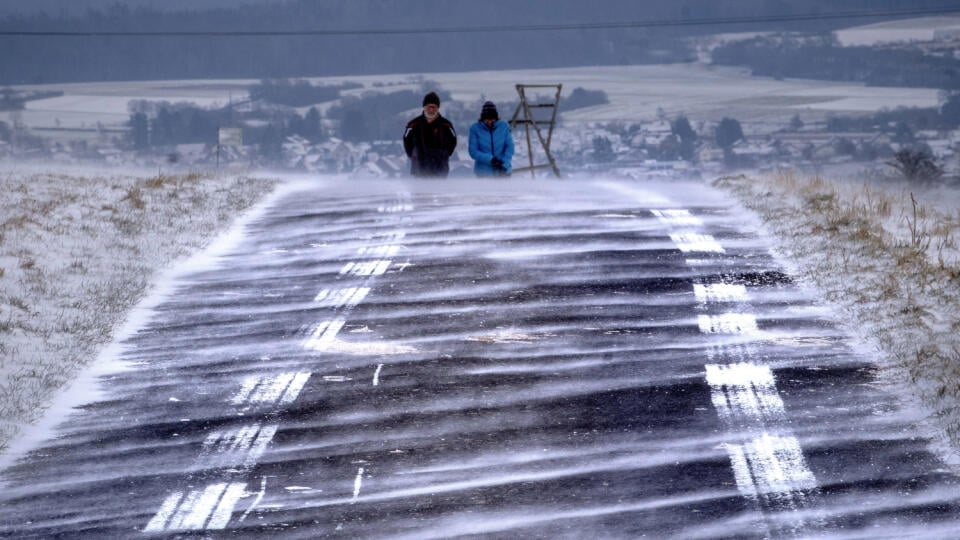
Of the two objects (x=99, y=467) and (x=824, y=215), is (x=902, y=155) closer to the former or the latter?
(x=824, y=215)

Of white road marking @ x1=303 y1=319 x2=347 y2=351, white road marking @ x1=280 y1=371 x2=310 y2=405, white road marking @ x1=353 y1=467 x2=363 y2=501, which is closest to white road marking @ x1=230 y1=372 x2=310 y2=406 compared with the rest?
white road marking @ x1=280 y1=371 x2=310 y2=405

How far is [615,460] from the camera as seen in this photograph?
25.9ft

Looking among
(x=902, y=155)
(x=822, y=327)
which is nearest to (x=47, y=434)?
(x=822, y=327)

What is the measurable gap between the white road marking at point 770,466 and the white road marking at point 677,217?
8533 mm

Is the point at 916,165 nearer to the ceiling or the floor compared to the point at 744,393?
nearer to the floor

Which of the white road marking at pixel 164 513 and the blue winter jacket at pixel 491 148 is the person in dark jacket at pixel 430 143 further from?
the white road marking at pixel 164 513

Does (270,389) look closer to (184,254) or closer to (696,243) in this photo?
(184,254)

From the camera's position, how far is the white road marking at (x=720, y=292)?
11930 millimetres

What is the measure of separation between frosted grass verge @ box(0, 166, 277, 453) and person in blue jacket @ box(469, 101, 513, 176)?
3267 millimetres

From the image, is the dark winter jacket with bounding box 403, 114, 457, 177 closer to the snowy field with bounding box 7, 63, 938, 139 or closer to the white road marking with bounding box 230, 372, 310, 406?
the white road marking with bounding box 230, 372, 310, 406

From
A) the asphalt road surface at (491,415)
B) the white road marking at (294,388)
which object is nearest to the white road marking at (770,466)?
the asphalt road surface at (491,415)

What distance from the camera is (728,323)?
36.1 ft

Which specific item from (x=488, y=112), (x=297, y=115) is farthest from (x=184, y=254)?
(x=297, y=115)

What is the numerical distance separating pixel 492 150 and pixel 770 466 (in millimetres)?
14999
